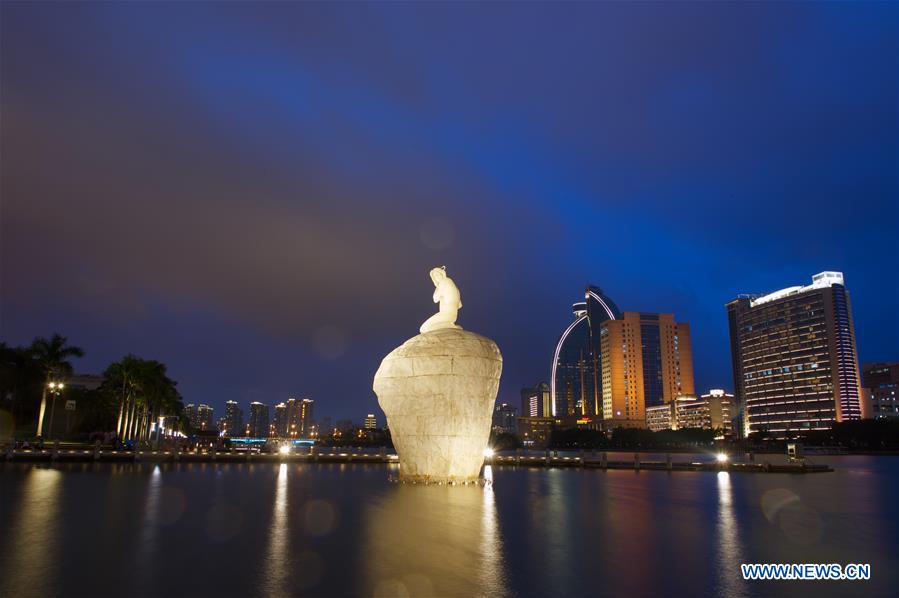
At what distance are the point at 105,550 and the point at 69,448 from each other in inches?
2185

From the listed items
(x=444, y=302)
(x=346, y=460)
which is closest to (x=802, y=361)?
(x=346, y=460)

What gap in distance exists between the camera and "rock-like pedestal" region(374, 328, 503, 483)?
28172 millimetres

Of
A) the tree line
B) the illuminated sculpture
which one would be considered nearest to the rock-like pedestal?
the illuminated sculpture

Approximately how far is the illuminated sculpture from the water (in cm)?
432

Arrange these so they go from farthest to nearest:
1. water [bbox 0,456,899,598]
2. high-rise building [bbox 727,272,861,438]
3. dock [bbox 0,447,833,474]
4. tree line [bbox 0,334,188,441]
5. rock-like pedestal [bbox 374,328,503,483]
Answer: high-rise building [bbox 727,272,861,438] → tree line [bbox 0,334,188,441] → dock [bbox 0,447,833,474] → rock-like pedestal [bbox 374,328,503,483] → water [bbox 0,456,899,598]

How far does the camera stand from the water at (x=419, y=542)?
968cm

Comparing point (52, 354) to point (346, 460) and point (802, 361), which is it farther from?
point (802, 361)

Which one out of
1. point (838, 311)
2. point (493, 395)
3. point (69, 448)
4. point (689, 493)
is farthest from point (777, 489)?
point (838, 311)

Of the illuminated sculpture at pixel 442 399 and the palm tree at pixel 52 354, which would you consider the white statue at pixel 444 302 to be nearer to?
the illuminated sculpture at pixel 442 399

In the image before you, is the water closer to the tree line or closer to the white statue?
the white statue

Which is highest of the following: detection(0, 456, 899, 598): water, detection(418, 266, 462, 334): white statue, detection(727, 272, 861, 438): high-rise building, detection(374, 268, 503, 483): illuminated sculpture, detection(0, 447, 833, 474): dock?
detection(727, 272, 861, 438): high-rise building

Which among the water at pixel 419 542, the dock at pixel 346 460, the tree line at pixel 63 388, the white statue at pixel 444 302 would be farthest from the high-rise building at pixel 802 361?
the water at pixel 419 542

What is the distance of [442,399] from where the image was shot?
92.4ft

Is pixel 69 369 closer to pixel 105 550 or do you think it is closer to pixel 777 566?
pixel 105 550
